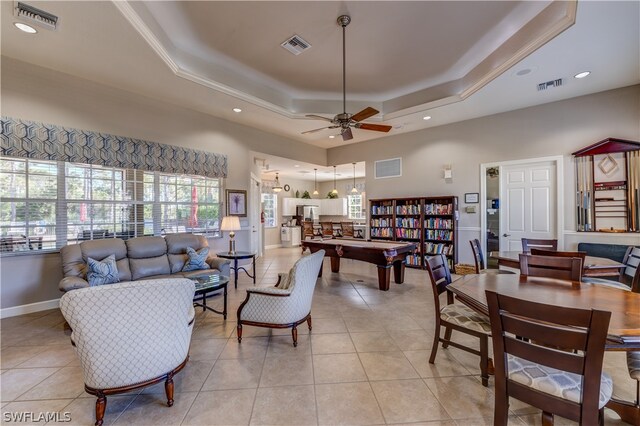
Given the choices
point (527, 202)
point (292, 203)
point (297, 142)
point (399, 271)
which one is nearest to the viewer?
point (399, 271)

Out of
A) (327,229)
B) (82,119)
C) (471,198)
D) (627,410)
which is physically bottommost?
(627,410)

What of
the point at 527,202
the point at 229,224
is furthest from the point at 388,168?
the point at 229,224

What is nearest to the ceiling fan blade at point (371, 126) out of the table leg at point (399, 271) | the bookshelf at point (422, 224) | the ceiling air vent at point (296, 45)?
the ceiling air vent at point (296, 45)

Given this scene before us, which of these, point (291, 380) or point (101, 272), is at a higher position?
point (101, 272)

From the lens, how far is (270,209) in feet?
34.1

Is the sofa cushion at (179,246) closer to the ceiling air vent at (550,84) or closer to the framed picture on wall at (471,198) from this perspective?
the framed picture on wall at (471,198)

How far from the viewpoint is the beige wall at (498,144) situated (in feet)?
14.2

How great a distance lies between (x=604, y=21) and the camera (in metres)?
2.75

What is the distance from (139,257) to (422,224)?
18.2 feet

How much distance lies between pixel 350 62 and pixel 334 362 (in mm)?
4210

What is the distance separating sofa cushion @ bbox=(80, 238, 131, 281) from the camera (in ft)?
11.9

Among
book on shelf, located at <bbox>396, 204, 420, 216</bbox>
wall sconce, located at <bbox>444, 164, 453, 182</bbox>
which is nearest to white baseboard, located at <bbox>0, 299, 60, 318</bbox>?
book on shelf, located at <bbox>396, 204, 420, 216</bbox>

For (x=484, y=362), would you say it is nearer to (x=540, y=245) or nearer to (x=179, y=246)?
(x=540, y=245)

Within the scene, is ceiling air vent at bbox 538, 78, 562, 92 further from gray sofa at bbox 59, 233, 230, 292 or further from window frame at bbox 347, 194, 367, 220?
window frame at bbox 347, 194, 367, 220
